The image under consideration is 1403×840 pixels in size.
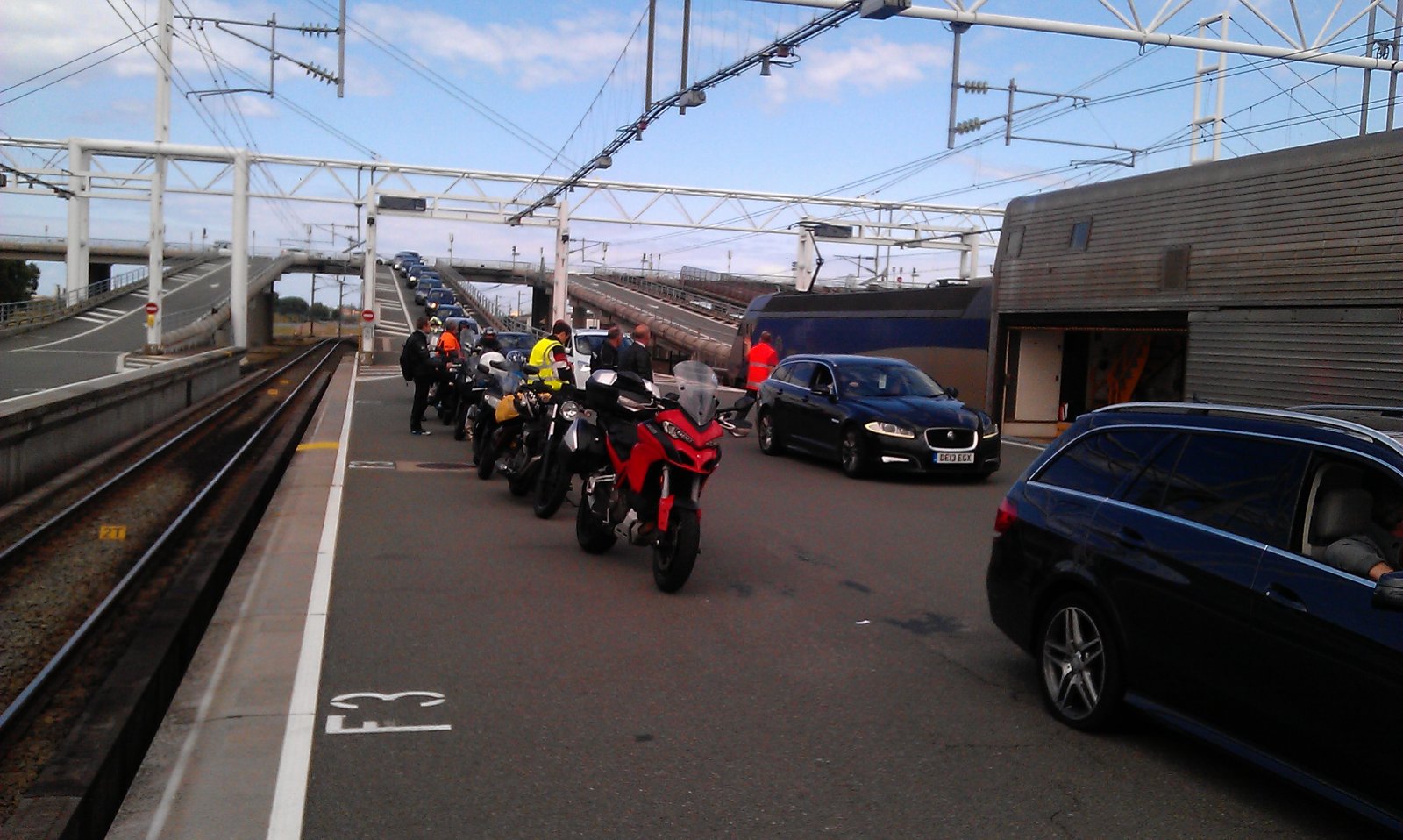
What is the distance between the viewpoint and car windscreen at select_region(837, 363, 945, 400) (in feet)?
53.8

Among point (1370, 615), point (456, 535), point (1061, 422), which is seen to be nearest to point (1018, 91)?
point (1061, 422)

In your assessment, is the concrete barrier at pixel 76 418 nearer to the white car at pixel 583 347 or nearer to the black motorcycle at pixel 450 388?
the black motorcycle at pixel 450 388

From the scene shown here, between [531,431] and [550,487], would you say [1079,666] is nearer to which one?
[550,487]

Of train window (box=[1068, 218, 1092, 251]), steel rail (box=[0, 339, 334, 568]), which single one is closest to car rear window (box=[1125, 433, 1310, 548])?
steel rail (box=[0, 339, 334, 568])

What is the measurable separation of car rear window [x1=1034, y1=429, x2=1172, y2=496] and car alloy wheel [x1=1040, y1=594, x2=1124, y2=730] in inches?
21.2

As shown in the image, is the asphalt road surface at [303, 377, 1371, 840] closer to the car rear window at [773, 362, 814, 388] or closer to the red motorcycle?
the red motorcycle

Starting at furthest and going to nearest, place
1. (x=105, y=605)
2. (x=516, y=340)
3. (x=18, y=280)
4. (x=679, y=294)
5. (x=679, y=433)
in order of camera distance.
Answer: (x=18, y=280), (x=679, y=294), (x=516, y=340), (x=105, y=605), (x=679, y=433)

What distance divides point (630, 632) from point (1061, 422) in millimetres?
17597

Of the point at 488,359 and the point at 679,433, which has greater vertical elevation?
the point at 488,359

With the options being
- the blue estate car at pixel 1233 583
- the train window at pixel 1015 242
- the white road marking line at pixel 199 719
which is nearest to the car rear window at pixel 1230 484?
the blue estate car at pixel 1233 583

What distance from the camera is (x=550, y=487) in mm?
11742

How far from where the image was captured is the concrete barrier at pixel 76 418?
1401 centimetres

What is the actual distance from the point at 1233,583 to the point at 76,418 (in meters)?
16.1

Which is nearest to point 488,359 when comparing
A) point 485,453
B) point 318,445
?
point 485,453
